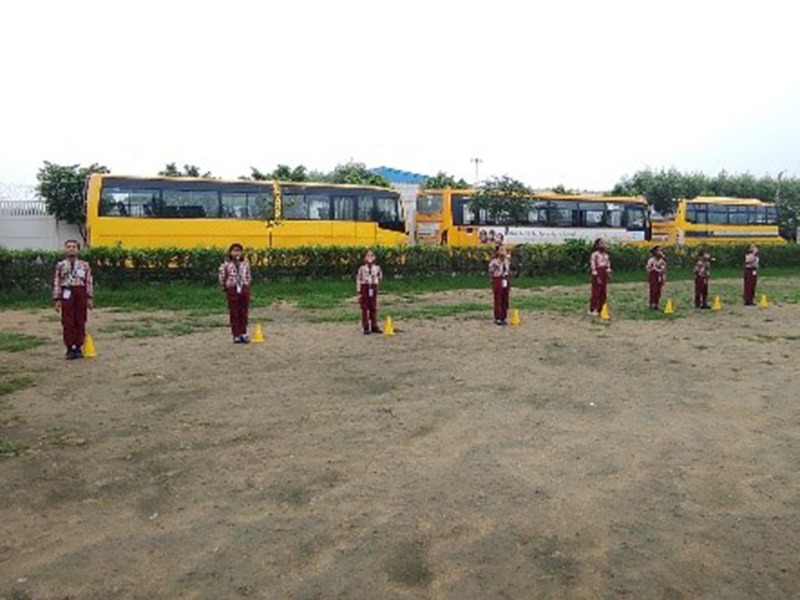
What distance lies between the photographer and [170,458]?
5.40 metres

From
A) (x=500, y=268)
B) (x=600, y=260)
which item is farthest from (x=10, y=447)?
(x=600, y=260)

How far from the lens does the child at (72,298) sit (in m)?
9.59

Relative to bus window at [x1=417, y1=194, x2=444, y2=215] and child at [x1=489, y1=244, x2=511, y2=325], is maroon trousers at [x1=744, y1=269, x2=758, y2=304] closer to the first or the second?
child at [x1=489, y1=244, x2=511, y2=325]

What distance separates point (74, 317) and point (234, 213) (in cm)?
1272

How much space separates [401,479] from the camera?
16.4 ft

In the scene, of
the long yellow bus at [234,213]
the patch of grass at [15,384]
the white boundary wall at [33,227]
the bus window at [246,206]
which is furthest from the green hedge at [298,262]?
the white boundary wall at [33,227]

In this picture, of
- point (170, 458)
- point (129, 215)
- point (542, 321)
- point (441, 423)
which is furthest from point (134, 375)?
point (129, 215)

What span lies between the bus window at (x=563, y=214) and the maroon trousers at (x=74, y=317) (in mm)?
21652

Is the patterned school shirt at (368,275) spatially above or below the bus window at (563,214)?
below

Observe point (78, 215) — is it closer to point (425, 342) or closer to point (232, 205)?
point (232, 205)

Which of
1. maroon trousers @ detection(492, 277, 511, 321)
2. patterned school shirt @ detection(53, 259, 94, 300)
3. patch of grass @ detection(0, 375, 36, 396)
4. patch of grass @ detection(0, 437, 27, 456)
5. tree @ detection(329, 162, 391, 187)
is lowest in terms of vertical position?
patch of grass @ detection(0, 437, 27, 456)

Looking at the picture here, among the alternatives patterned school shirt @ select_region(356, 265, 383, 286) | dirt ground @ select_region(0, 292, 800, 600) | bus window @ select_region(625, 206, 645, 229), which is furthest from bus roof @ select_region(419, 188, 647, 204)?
dirt ground @ select_region(0, 292, 800, 600)

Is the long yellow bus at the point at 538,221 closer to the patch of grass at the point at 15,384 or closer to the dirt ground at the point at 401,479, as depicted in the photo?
the dirt ground at the point at 401,479

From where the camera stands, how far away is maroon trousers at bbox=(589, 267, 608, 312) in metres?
14.2
